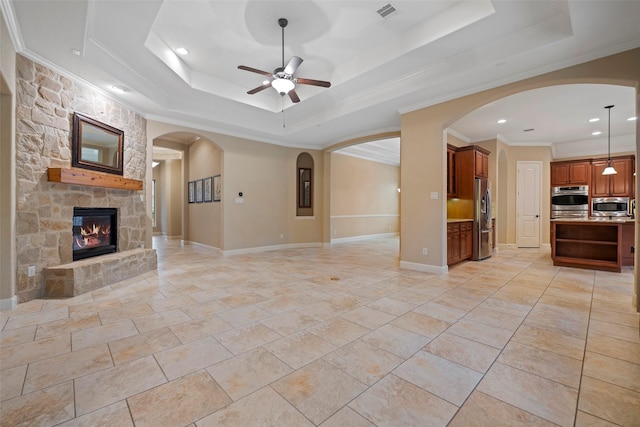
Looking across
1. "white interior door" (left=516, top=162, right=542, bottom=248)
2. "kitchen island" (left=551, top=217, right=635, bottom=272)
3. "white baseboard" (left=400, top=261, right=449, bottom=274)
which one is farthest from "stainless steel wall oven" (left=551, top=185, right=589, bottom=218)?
"white baseboard" (left=400, top=261, right=449, bottom=274)

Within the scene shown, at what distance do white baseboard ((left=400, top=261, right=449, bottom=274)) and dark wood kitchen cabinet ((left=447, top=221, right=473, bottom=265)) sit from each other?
0.50 meters

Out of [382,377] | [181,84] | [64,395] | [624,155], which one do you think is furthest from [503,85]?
[624,155]

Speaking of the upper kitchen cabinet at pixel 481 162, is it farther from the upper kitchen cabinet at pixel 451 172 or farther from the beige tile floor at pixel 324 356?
the beige tile floor at pixel 324 356

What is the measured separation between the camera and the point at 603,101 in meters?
5.07

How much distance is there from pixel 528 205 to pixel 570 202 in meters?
1.14

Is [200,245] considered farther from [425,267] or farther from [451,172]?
[451,172]

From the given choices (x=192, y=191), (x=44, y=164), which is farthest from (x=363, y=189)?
(x=44, y=164)

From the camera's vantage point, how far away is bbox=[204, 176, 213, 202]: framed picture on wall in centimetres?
740

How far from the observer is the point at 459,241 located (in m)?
5.48

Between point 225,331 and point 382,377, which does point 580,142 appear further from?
point 225,331

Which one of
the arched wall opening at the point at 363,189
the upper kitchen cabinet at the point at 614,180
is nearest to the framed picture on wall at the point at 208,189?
the arched wall opening at the point at 363,189

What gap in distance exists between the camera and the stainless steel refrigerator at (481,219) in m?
5.91

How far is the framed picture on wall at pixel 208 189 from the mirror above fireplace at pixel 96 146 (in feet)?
9.04

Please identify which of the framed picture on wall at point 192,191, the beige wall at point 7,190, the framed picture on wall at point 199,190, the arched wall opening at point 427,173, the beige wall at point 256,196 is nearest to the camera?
the beige wall at point 7,190
